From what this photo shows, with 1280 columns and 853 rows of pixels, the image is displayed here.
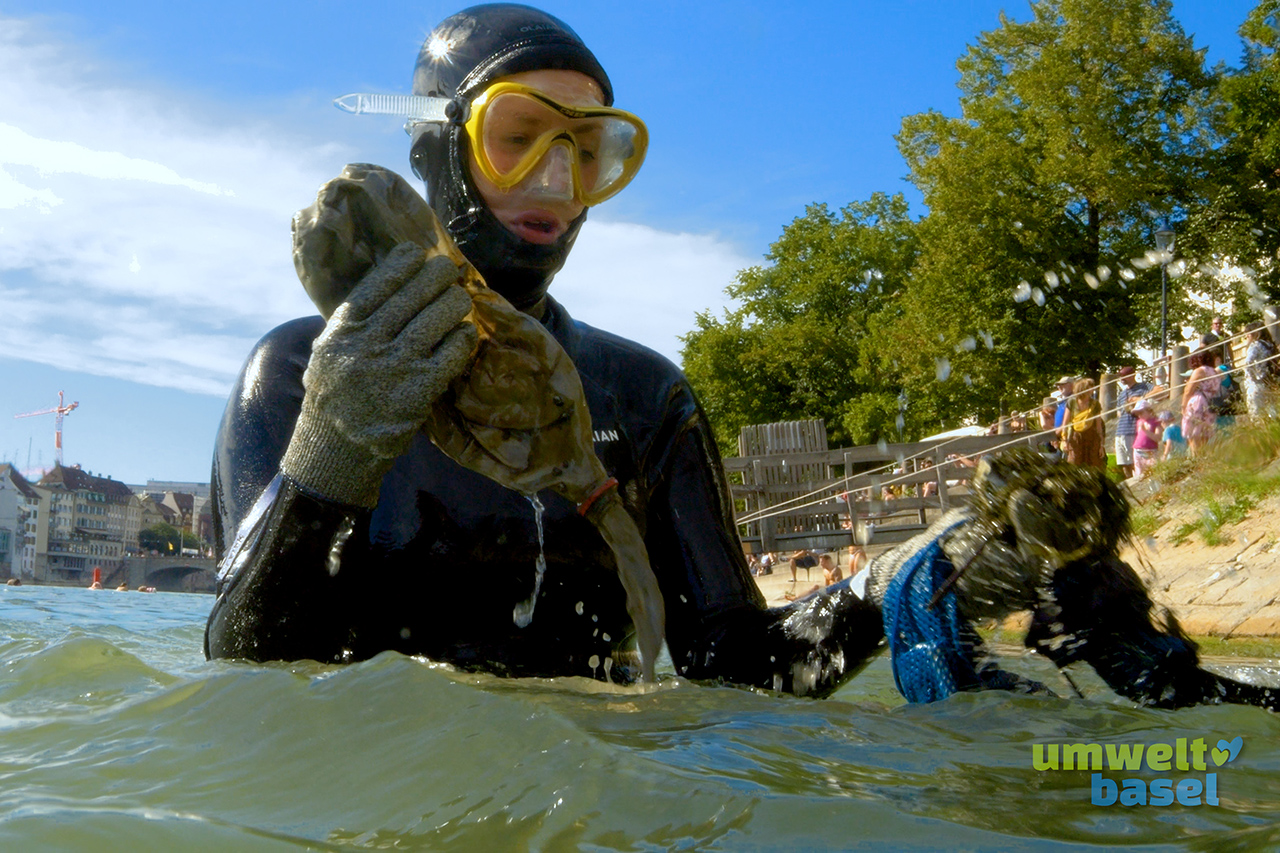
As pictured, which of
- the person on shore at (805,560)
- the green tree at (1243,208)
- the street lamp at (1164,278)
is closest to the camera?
the street lamp at (1164,278)

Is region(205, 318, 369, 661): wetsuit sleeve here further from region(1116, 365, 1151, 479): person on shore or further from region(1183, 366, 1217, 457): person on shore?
region(1116, 365, 1151, 479): person on shore

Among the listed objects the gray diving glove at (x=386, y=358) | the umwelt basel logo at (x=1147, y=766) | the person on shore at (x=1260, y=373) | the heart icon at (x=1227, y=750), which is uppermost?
the person on shore at (x=1260, y=373)

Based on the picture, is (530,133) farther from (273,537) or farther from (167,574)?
(167,574)

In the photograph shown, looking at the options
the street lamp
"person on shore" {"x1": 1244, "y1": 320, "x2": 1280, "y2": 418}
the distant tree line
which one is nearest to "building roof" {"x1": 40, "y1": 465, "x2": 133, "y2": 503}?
the distant tree line

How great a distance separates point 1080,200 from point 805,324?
12.0 meters

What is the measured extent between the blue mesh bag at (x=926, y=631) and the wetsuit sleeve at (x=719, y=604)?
17 cm

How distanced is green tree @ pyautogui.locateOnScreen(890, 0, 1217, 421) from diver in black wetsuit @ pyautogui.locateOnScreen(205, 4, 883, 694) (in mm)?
19101

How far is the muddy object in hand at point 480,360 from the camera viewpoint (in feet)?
6.16

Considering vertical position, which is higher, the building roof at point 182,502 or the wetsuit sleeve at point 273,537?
the building roof at point 182,502

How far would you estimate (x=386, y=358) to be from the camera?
5.78 ft

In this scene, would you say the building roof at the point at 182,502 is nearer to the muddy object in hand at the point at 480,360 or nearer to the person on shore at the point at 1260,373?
the person on shore at the point at 1260,373

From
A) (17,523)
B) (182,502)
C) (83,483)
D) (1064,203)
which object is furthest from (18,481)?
(1064,203)

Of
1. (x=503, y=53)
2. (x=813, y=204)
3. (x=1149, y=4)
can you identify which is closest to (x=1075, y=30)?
(x=1149, y=4)

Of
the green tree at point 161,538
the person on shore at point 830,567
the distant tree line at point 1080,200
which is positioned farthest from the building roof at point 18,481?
the person on shore at point 830,567
